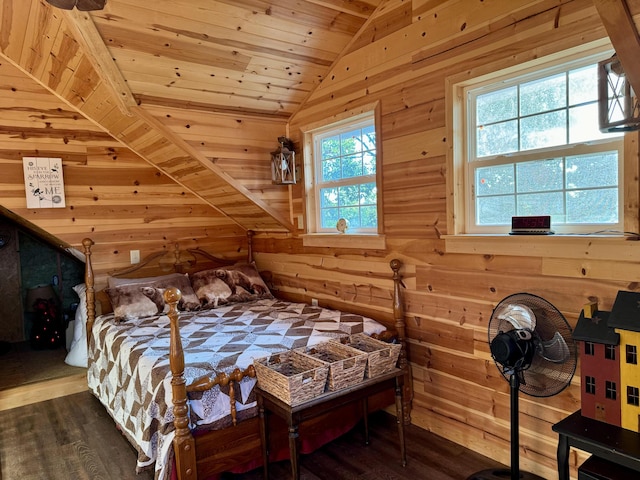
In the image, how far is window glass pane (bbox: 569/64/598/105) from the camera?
2.00 meters

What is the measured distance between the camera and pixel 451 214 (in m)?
2.49

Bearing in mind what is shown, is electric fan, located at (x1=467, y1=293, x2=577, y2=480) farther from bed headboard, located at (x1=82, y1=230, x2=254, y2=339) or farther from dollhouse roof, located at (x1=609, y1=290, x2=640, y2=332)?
bed headboard, located at (x1=82, y1=230, x2=254, y2=339)

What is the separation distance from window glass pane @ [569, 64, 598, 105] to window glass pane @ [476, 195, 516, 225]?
1.81ft

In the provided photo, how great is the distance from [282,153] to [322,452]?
219cm

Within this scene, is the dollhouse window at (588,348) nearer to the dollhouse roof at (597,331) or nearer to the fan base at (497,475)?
the dollhouse roof at (597,331)

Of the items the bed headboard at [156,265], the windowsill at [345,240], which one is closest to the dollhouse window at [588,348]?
the windowsill at [345,240]

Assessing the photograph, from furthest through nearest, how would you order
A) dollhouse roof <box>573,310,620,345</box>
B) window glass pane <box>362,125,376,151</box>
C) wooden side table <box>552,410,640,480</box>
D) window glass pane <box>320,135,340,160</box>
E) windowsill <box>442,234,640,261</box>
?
window glass pane <box>320,135,340,160</box> < window glass pane <box>362,125,376,151</box> < windowsill <box>442,234,640,261</box> < dollhouse roof <box>573,310,620,345</box> < wooden side table <box>552,410,640,480</box>

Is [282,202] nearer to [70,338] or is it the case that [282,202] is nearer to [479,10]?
[479,10]

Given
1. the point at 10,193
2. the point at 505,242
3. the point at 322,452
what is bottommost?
the point at 322,452

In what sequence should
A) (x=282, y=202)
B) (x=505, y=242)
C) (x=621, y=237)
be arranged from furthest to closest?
(x=282, y=202) < (x=505, y=242) < (x=621, y=237)

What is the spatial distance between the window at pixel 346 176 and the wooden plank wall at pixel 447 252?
19 cm

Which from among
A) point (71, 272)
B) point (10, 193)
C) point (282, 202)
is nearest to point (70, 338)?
point (71, 272)

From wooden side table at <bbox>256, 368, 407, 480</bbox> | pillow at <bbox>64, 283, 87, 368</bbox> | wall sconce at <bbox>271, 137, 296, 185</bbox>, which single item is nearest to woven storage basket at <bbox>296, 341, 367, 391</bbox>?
wooden side table at <bbox>256, 368, 407, 480</bbox>

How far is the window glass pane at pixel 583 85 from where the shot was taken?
78.9 inches
